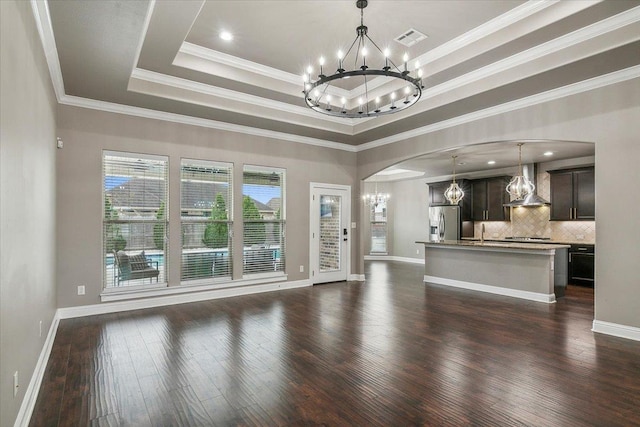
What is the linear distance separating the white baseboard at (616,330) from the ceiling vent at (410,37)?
414cm

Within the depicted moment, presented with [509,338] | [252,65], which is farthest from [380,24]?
[509,338]

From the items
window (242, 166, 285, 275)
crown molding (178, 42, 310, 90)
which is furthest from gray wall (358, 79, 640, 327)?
window (242, 166, 285, 275)

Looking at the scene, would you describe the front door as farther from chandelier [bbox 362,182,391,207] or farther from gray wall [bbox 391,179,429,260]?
gray wall [bbox 391,179,429,260]

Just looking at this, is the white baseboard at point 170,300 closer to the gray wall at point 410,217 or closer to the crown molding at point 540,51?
the crown molding at point 540,51

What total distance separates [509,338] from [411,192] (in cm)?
838

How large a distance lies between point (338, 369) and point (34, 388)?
7.99 ft

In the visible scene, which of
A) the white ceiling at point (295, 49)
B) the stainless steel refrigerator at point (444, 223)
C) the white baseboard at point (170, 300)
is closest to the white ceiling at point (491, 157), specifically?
the stainless steel refrigerator at point (444, 223)

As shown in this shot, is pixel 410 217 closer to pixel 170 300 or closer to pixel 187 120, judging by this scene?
pixel 187 120

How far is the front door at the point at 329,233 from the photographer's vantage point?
722 centimetres

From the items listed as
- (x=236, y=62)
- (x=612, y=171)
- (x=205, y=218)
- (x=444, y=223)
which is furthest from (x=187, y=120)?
(x=444, y=223)

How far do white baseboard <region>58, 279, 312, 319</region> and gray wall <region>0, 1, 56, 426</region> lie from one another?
1565 millimetres

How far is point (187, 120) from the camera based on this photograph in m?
5.68

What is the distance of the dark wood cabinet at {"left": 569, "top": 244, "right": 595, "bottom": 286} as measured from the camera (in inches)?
291

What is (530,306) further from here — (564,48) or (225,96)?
(225,96)
